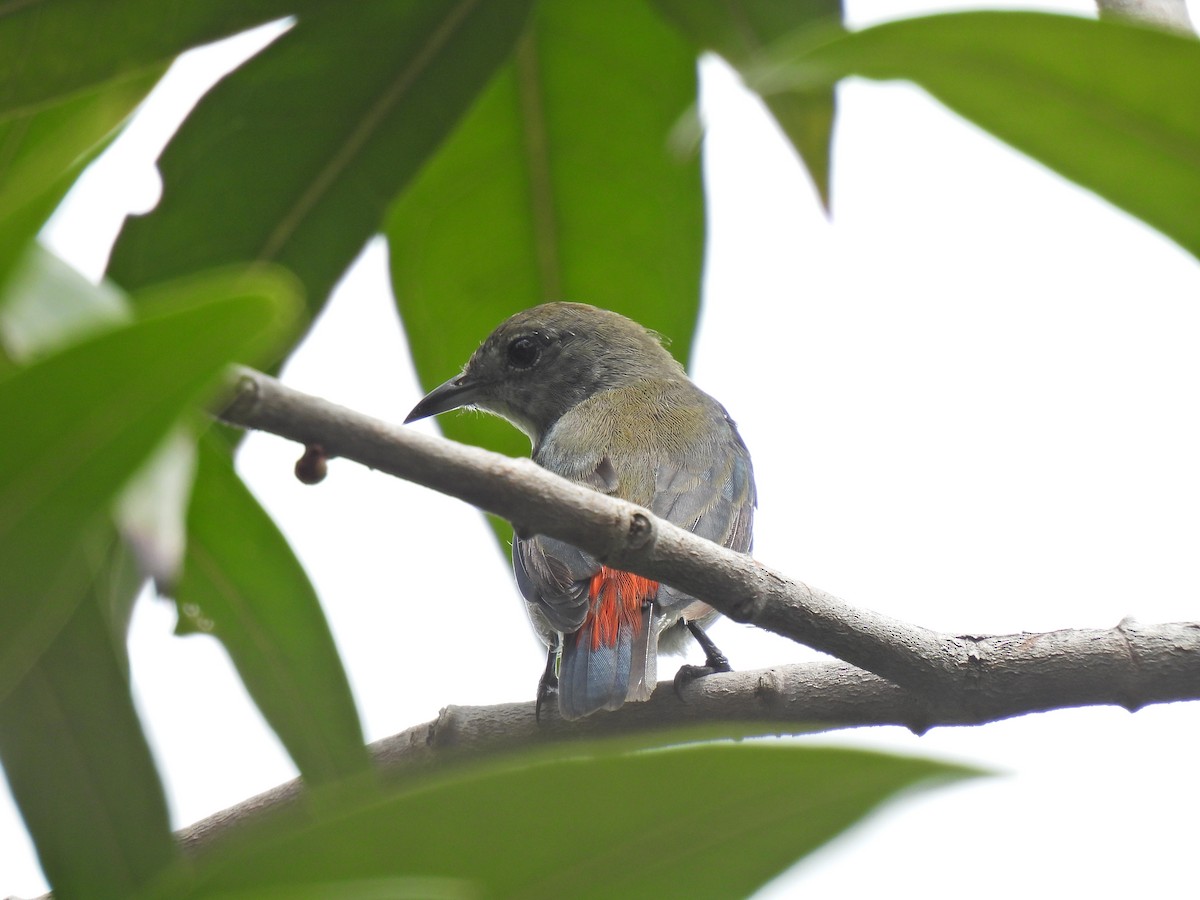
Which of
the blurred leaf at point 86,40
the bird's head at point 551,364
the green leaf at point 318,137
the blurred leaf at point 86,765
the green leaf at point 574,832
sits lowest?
the green leaf at point 574,832

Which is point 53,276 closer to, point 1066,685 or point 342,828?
point 342,828

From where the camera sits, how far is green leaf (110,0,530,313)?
2695 millimetres

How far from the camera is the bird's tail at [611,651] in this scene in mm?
3123

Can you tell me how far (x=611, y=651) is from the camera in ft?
10.7

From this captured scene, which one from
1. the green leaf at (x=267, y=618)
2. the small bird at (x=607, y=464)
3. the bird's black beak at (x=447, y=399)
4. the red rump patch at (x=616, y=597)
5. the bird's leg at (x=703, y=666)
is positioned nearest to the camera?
the green leaf at (x=267, y=618)

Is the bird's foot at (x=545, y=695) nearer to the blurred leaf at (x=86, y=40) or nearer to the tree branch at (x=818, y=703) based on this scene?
the tree branch at (x=818, y=703)

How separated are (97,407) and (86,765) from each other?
32.2 inches

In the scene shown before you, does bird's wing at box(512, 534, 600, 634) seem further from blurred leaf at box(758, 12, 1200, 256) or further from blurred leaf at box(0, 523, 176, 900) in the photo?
blurred leaf at box(758, 12, 1200, 256)

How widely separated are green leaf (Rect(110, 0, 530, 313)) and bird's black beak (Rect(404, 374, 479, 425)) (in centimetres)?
203

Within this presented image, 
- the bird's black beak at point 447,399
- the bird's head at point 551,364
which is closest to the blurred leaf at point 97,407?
the bird's black beak at point 447,399

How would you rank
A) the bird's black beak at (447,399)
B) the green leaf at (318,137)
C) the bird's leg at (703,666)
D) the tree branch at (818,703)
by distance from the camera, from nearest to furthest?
1. the tree branch at (818,703)
2. the green leaf at (318,137)
3. the bird's leg at (703,666)
4. the bird's black beak at (447,399)

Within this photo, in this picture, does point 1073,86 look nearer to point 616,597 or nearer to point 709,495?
point 616,597

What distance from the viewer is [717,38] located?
2.79 metres

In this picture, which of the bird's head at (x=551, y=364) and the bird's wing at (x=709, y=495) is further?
the bird's head at (x=551, y=364)
